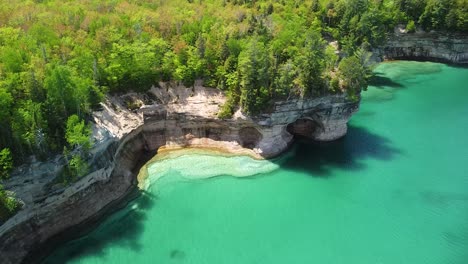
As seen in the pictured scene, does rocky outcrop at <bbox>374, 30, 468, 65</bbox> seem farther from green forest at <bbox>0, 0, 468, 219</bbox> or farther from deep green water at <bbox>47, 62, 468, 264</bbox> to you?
deep green water at <bbox>47, 62, 468, 264</bbox>

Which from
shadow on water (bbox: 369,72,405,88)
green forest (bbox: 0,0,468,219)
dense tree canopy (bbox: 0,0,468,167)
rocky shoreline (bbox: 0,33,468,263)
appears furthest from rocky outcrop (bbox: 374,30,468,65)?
rocky shoreline (bbox: 0,33,468,263)

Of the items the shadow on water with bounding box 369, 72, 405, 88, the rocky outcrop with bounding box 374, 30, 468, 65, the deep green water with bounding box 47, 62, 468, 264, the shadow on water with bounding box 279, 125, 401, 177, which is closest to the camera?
the deep green water with bounding box 47, 62, 468, 264

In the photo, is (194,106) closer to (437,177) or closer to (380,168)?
(380,168)

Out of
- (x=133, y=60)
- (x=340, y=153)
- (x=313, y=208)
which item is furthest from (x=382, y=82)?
(x=133, y=60)

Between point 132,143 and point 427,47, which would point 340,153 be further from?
point 427,47

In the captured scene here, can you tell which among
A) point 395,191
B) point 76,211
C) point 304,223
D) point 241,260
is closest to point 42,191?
point 76,211

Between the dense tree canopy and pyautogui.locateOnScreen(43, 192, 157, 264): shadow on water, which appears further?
the dense tree canopy

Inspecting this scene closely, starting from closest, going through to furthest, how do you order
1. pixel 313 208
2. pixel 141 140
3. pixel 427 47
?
pixel 313 208
pixel 141 140
pixel 427 47

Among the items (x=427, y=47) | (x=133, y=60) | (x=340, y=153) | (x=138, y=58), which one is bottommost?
(x=340, y=153)

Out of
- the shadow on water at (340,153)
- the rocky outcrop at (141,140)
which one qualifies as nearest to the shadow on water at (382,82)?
the shadow on water at (340,153)
